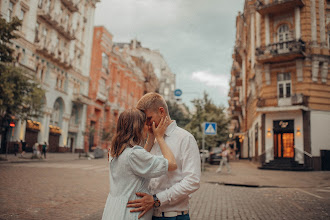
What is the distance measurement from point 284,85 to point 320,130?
4152 mm

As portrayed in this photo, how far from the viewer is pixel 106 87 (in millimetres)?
49125

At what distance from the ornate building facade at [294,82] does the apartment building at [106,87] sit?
22.4 meters

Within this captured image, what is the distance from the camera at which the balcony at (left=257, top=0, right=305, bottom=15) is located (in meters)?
20.8

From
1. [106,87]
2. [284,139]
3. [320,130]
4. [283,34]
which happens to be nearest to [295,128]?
[284,139]

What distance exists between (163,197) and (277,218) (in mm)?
4672

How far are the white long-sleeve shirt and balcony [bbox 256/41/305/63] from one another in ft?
67.3

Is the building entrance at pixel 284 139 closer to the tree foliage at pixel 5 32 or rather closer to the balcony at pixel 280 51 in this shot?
the balcony at pixel 280 51

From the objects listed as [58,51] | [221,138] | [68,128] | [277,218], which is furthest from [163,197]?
[68,128]

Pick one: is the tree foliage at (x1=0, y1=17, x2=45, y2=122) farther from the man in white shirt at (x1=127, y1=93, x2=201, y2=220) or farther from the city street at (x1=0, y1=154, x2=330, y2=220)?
the man in white shirt at (x1=127, y1=93, x2=201, y2=220)

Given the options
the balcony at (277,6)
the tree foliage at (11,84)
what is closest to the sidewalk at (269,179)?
the balcony at (277,6)

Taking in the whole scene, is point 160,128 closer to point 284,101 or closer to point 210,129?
point 210,129

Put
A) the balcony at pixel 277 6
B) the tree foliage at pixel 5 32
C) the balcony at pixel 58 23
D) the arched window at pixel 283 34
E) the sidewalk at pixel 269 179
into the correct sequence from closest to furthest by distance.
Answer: the sidewalk at pixel 269 179, the tree foliage at pixel 5 32, the balcony at pixel 277 6, the arched window at pixel 283 34, the balcony at pixel 58 23

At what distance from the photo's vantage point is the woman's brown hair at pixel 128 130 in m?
2.30

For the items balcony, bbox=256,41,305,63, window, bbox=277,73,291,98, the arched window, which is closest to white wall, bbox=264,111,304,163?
window, bbox=277,73,291,98
